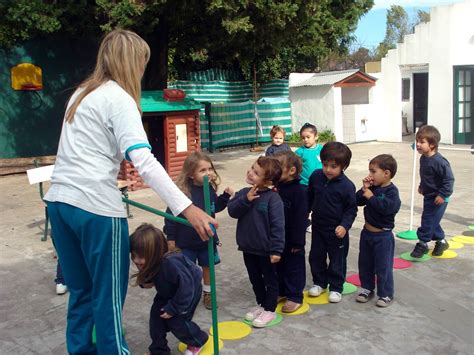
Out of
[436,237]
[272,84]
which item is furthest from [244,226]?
[272,84]

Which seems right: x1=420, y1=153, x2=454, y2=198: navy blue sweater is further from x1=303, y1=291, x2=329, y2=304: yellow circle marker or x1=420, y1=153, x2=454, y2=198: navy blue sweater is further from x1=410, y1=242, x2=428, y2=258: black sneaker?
x1=303, y1=291, x2=329, y2=304: yellow circle marker

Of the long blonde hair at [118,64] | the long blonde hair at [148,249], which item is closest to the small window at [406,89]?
the long blonde hair at [148,249]

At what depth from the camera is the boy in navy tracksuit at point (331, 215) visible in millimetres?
4074

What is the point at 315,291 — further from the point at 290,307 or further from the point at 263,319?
the point at 263,319

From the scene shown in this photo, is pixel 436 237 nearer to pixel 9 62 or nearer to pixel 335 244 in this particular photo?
pixel 335 244

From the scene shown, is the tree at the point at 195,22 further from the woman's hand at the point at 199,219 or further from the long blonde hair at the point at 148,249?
the woman's hand at the point at 199,219

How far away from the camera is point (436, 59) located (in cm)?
1457

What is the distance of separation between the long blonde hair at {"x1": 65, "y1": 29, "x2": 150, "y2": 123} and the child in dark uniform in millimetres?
805

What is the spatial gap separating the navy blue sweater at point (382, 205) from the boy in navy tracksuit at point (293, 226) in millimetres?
505

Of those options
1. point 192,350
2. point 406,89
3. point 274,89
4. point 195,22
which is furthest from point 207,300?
point 406,89

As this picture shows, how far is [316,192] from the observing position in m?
4.24

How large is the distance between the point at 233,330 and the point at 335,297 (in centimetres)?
93

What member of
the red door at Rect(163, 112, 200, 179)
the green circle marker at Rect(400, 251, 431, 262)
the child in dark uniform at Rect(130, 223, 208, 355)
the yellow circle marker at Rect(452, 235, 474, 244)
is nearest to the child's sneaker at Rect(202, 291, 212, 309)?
the child in dark uniform at Rect(130, 223, 208, 355)

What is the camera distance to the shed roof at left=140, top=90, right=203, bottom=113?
9348 millimetres
